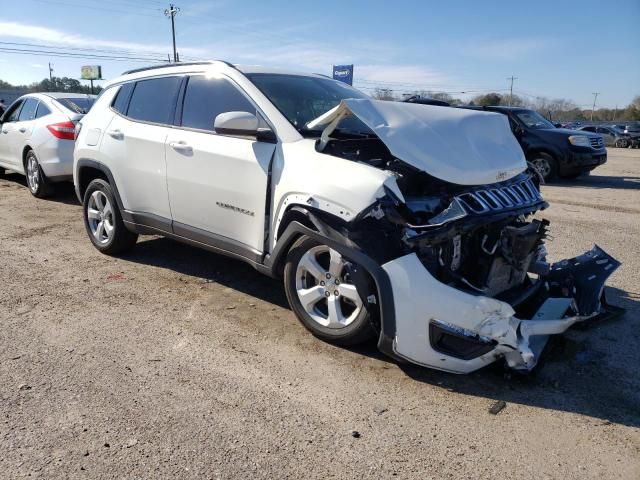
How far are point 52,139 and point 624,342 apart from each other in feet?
26.5

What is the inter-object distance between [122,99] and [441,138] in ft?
11.4

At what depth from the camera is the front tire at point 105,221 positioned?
5.28 m

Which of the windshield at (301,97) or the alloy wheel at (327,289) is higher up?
the windshield at (301,97)

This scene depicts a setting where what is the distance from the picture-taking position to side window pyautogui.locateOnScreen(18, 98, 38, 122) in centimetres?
880

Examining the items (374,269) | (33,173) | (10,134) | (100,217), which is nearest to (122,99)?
(100,217)

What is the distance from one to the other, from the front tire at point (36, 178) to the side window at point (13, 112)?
1.10 m

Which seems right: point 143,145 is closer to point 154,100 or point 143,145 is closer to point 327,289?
point 154,100

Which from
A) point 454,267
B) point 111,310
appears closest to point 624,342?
point 454,267

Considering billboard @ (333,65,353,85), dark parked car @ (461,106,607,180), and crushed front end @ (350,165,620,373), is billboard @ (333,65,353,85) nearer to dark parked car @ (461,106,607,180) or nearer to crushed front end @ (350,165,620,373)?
dark parked car @ (461,106,607,180)

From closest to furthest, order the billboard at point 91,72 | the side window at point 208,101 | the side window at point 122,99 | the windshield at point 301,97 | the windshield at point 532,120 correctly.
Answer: the windshield at point 301,97 → the side window at point 208,101 → the side window at point 122,99 → the windshield at point 532,120 → the billboard at point 91,72

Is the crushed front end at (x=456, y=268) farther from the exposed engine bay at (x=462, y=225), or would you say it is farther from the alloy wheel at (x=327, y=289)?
the alloy wheel at (x=327, y=289)

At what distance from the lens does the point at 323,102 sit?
4367mm

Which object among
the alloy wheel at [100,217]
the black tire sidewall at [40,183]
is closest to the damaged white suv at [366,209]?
the alloy wheel at [100,217]

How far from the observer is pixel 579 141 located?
12.0 metres
